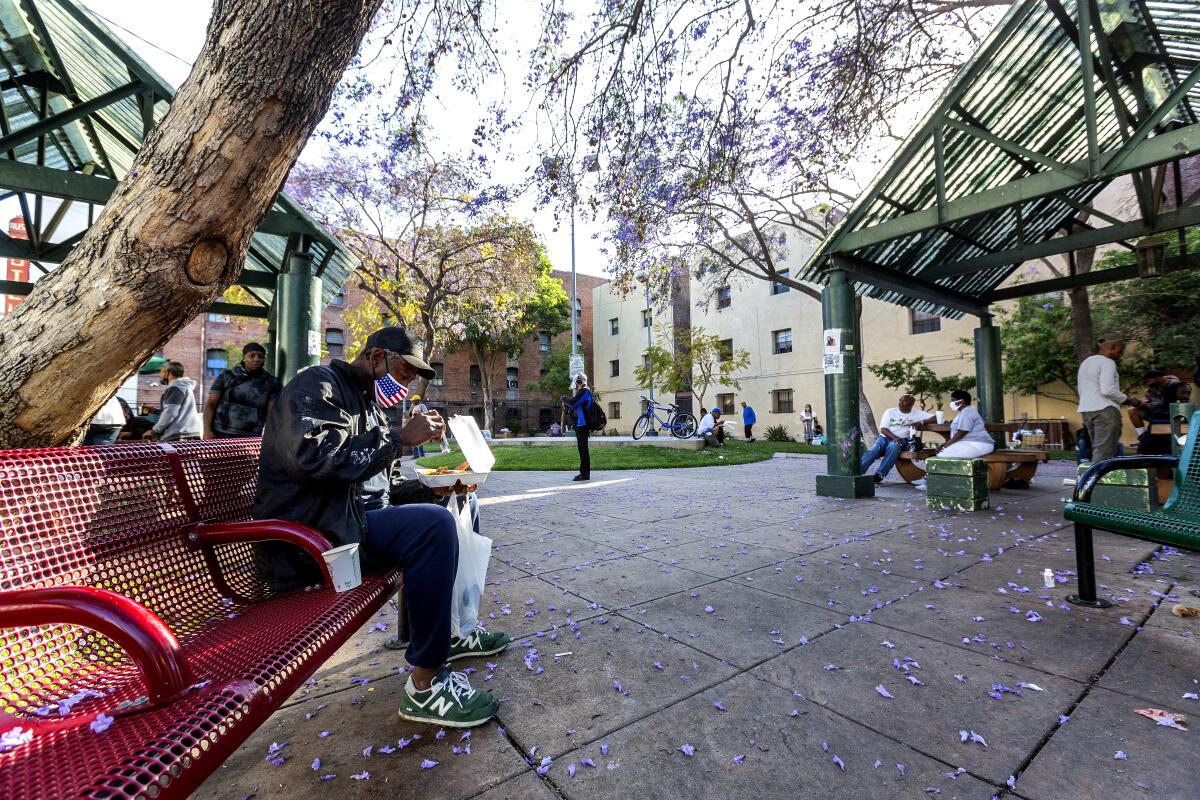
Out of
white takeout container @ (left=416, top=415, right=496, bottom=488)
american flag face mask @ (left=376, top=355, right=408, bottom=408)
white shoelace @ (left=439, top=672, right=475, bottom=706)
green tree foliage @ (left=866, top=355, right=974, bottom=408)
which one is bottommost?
white shoelace @ (left=439, top=672, right=475, bottom=706)

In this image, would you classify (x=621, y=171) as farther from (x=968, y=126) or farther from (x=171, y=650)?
(x=171, y=650)

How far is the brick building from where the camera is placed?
94.4 feet

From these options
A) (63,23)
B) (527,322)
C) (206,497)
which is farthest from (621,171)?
(527,322)

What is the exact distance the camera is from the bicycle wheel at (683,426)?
17.9m

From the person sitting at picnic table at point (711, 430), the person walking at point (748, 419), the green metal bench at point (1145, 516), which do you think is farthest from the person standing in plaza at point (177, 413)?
the person walking at point (748, 419)

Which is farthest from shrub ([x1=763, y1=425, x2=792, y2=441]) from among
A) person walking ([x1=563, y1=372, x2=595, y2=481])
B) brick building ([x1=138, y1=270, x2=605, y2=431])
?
person walking ([x1=563, y1=372, x2=595, y2=481])

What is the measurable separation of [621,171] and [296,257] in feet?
12.3

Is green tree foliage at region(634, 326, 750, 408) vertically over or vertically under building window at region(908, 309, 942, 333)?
under

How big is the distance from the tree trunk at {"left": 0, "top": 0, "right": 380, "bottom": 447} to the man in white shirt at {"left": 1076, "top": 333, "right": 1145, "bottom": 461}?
8.75 meters

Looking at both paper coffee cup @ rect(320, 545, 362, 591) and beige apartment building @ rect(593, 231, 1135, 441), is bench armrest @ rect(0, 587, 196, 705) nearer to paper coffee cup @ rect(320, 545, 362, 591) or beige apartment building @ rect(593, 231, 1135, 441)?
paper coffee cup @ rect(320, 545, 362, 591)

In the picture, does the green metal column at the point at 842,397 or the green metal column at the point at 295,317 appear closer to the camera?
the green metal column at the point at 295,317

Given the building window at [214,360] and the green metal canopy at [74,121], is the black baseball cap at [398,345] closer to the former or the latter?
the green metal canopy at [74,121]

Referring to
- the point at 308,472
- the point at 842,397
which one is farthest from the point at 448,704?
the point at 842,397

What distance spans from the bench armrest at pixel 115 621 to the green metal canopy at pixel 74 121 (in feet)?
12.6
